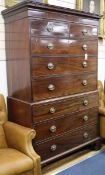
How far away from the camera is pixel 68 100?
2.66 meters

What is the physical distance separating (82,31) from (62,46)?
1.29ft

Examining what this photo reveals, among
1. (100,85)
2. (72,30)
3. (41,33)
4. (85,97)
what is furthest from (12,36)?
(100,85)

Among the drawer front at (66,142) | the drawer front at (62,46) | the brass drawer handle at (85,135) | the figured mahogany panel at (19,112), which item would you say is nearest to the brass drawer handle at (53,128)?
the drawer front at (66,142)

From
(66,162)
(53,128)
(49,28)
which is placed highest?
(49,28)

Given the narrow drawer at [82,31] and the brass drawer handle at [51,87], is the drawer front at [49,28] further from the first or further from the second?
the brass drawer handle at [51,87]

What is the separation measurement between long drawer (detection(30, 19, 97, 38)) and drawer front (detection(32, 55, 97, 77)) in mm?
264

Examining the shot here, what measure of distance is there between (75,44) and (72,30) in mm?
169

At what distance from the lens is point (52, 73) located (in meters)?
2.47

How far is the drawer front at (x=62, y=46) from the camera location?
229 centimetres

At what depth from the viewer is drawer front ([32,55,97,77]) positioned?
2.32 meters

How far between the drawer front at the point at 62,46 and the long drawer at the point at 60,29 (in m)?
0.06

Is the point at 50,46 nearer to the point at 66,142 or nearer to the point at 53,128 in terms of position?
the point at 53,128

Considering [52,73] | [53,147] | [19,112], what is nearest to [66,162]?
[53,147]

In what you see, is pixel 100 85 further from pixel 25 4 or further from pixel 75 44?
pixel 25 4
